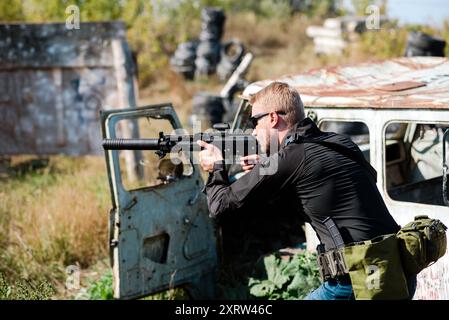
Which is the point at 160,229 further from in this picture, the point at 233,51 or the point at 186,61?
the point at 186,61

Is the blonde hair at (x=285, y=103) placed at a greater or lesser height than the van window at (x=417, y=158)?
greater

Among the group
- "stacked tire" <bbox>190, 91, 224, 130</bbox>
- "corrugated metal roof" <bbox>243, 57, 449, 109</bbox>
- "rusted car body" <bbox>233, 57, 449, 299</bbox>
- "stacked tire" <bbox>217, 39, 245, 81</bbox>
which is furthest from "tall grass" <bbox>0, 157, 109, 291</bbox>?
"stacked tire" <bbox>217, 39, 245, 81</bbox>

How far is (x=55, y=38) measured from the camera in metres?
10.2

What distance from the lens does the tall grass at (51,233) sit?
6.39m

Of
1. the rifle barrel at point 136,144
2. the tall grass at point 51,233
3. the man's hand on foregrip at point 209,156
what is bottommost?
the tall grass at point 51,233

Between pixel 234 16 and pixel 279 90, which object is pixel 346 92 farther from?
pixel 234 16

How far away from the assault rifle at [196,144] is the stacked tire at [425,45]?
6.64 metres

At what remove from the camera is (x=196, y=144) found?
3977 mm

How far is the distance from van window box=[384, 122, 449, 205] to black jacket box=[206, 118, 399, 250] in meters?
2.45

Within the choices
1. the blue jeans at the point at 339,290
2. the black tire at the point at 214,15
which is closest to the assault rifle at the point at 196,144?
the blue jeans at the point at 339,290

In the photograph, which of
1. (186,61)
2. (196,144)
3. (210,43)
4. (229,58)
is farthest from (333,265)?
(186,61)

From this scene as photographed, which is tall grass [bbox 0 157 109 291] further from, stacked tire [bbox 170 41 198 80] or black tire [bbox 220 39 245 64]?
stacked tire [bbox 170 41 198 80]

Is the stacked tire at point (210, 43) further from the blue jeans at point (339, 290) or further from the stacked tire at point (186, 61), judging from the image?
the blue jeans at point (339, 290)

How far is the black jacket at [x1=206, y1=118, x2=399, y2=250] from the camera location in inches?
138
